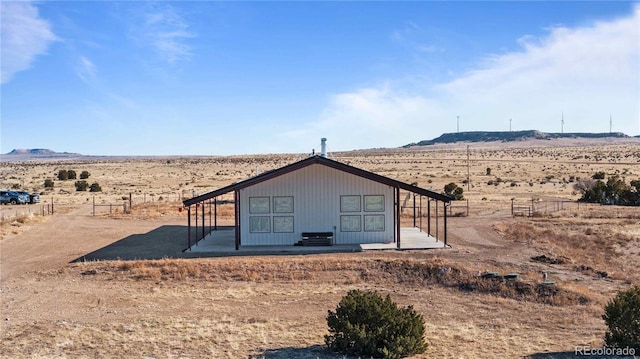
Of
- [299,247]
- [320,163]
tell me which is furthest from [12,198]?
[320,163]

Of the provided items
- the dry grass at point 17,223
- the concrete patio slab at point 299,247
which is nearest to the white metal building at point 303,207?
the concrete patio slab at point 299,247

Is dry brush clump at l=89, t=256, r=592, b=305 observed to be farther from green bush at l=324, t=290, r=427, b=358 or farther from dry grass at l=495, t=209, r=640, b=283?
green bush at l=324, t=290, r=427, b=358

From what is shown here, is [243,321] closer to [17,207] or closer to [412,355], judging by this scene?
[412,355]

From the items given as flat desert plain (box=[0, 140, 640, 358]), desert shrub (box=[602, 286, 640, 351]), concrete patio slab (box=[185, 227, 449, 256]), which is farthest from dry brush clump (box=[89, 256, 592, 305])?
desert shrub (box=[602, 286, 640, 351])

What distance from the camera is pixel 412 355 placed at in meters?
13.3

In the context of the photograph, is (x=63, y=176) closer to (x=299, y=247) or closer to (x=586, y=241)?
(x=299, y=247)

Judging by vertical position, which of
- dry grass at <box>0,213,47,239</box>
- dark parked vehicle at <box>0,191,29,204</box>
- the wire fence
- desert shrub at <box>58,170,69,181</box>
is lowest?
dry grass at <box>0,213,47,239</box>

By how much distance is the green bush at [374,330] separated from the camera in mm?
13242

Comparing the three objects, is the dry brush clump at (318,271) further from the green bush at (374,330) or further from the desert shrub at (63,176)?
the desert shrub at (63,176)

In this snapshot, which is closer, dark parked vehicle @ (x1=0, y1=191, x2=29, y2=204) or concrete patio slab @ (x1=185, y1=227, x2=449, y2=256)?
concrete patio slab @ (x1=185, y1=227, x2=449, y2=256)

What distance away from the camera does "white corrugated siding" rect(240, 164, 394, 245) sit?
2802 centimetres

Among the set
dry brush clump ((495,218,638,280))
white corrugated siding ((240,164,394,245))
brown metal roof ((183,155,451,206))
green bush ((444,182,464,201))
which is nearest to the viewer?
dry brush clump ((495,218,638,280))

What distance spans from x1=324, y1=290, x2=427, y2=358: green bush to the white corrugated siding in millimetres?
13929

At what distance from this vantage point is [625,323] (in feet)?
42.2
